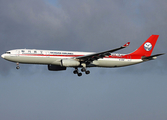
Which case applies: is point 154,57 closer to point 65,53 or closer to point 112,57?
point 112,57

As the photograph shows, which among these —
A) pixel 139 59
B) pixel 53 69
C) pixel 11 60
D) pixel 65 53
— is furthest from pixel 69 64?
pixel 139 59

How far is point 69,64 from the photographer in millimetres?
55844

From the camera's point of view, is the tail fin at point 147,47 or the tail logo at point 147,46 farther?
the tail logo at point 147,46

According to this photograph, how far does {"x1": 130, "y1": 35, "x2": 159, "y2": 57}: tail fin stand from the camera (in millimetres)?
64625

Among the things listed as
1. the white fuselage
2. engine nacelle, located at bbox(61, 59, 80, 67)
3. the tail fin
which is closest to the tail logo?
the tail fin

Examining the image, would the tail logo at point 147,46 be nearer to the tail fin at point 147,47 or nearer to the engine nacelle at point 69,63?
the tail fin at point 147,47

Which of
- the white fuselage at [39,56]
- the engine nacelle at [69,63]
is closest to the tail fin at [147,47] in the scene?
the white fuselage at [39,56]

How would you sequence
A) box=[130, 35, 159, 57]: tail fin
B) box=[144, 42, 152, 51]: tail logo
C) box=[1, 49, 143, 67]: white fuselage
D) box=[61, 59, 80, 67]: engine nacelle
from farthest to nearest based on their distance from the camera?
box=[144, 42, 152, 51]: tail logo → box=[130, 35, 159, 57]: tail fin → box=[61, 59, 80, 67]: engine nacelle → box=[1, 49, 143, 67]: white fuselage

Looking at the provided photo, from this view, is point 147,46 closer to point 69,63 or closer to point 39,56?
point 69,63

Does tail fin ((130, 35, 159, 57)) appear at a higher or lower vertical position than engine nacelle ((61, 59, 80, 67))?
higher

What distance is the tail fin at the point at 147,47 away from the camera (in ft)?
212

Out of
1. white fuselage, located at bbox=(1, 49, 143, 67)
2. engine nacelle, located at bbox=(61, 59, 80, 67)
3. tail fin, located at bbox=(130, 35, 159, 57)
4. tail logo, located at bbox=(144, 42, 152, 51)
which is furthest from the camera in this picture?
tail logo, located at bbox=(144, 42, 152, 51)

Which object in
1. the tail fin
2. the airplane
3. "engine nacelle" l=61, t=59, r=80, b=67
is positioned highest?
the tail fin

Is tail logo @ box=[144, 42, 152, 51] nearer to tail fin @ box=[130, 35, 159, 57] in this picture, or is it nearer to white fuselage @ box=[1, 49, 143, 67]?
tail fin @ box=[130, 35, 159, 57]
